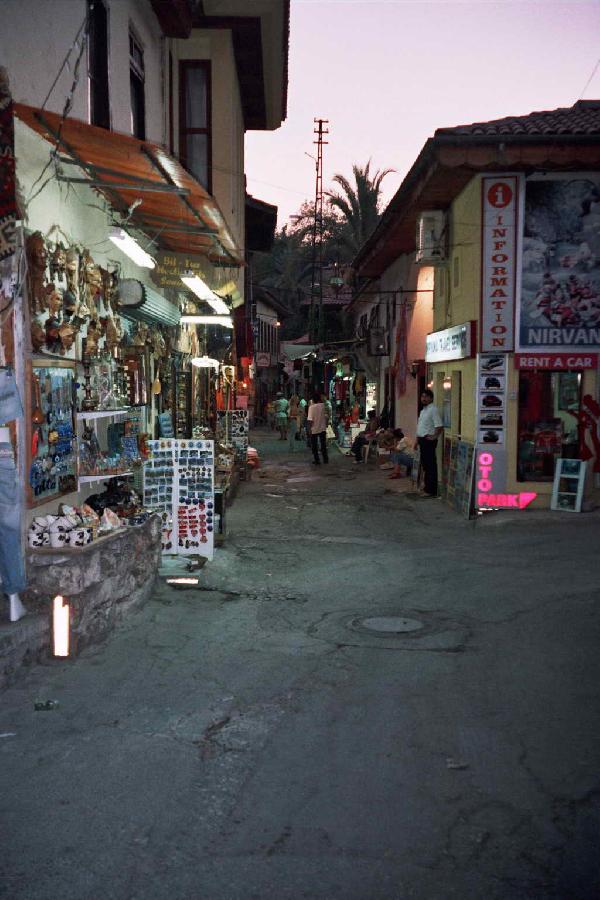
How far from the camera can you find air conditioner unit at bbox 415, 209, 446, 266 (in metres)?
16.0

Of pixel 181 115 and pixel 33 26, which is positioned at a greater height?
pixel 181 115

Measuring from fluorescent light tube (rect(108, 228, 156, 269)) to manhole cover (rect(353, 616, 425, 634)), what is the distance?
14.7 feet

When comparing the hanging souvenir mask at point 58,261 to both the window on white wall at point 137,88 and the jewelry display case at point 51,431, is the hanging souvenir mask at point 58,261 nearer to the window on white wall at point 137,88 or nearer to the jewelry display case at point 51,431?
the jewelry display case at point 51,431

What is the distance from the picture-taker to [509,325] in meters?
13.2

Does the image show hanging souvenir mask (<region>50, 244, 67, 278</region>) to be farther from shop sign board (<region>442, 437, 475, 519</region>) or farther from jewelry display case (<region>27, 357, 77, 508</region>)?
shop sign board (<region>442, 437, 475, 519</region>)

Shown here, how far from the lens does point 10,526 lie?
6137 millimetres

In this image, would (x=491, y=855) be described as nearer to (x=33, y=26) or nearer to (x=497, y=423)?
(x=33, y=26)

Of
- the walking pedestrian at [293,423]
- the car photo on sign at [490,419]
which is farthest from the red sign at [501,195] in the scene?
the walking pedestrian at [293,423]

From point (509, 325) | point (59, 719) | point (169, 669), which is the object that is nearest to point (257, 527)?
point (509, 325)

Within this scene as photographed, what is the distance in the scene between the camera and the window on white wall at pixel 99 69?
362 inches

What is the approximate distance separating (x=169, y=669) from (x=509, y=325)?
909 centimetres

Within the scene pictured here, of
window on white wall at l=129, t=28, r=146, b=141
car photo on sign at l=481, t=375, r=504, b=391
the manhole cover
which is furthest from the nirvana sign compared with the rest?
the manhole cover

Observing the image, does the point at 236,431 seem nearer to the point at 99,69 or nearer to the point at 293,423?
the point at 293,423

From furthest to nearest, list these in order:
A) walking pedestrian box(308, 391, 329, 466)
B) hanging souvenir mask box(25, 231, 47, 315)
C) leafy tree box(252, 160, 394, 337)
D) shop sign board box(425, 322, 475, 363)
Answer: leafy tree box(252, 160, 394, 337), walking pedestrian box(308, 391, 329, 466), shop sign board box(425, 322, 475, 363), hanging souvenir mask box(25, 231, 47, 315)
